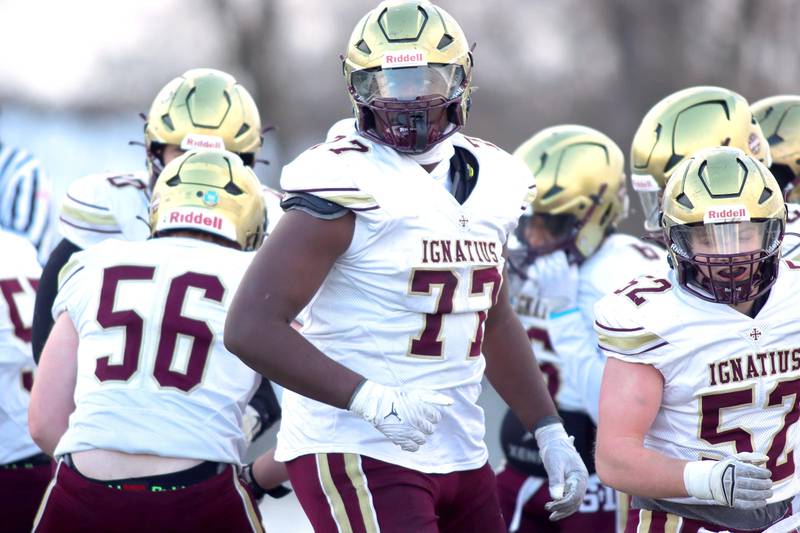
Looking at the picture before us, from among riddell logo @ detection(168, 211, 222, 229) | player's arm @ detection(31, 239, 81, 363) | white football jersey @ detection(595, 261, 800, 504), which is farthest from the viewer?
player's arm @ detection(31, 239, 81, 363)

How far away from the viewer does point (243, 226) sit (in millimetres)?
4410

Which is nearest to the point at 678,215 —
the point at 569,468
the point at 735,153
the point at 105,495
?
the point at 735,153

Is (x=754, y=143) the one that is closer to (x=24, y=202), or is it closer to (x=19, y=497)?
(x=19, y=497)

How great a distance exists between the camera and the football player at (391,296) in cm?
337

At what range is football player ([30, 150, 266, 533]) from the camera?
397 cm

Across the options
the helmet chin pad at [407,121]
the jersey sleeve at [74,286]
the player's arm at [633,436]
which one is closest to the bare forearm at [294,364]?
the helmet chin pad at [407,121]

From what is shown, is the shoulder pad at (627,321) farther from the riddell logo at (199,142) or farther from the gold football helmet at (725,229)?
the riddell logo at (199,142)

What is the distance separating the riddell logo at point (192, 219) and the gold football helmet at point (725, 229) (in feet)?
4.66

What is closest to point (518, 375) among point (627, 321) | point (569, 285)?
point (627, 321)

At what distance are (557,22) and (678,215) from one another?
56.1 ft

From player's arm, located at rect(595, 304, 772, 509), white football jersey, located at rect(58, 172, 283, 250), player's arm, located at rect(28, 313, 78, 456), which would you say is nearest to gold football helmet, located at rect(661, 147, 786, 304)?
player's arm, located at rect(595, 304, 772, 509)

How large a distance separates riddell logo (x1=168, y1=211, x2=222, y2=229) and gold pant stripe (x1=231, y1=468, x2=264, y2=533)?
2.48 ft

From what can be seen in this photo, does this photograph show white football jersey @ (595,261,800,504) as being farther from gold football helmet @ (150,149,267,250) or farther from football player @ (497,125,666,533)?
A: football player @ (497,125,666,533)

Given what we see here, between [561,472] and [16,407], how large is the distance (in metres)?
2.17
